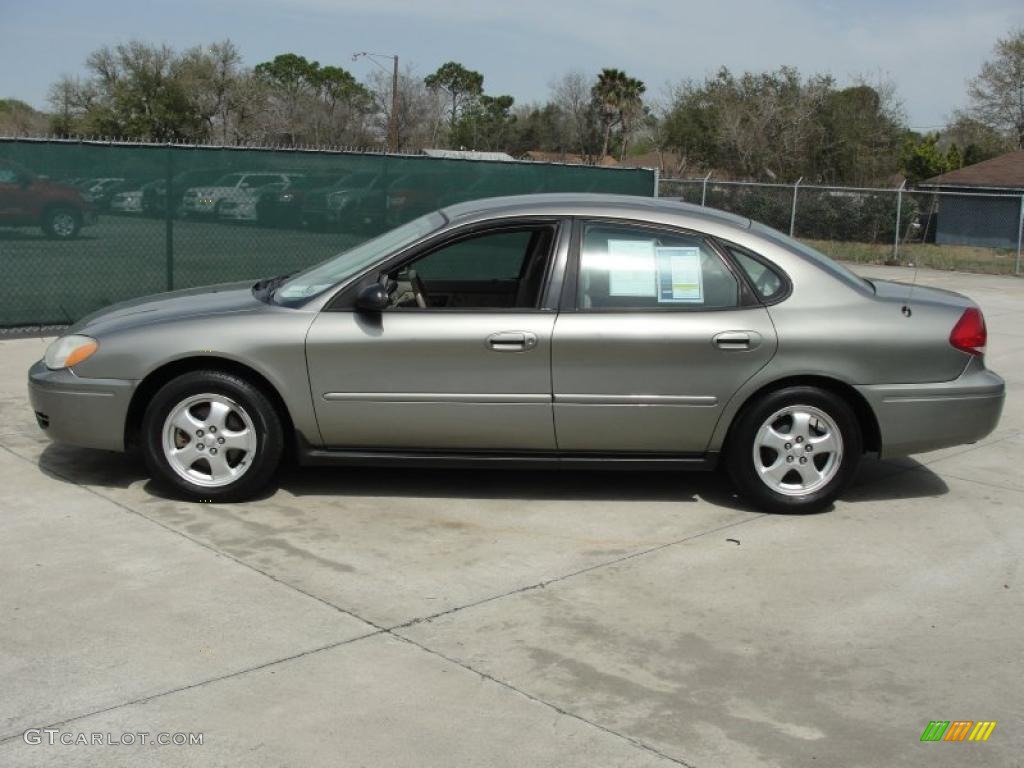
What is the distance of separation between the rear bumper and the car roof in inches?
47.1

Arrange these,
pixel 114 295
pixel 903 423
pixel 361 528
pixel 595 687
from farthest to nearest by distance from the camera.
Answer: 1. pixel 114 295
2. pixel 903 423
3. pixel 361 528
4. pixel 595 687

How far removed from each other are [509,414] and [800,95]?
42223 mm

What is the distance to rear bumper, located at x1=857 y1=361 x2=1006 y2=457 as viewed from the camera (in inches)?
235

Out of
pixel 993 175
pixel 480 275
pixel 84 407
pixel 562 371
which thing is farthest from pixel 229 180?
pixel 993 175

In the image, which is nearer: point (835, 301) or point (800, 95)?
point (835, 301)

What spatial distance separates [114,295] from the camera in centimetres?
1130

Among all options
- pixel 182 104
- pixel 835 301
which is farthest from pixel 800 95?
pixel 835 301

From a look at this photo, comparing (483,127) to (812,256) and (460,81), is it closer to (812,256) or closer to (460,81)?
(460,81)

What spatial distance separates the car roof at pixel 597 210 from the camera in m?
6.11

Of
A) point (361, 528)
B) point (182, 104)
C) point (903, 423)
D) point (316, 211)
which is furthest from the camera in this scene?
point (182, 104)

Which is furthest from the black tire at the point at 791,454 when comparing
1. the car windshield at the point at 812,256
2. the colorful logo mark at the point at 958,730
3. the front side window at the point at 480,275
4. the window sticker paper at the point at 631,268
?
the colorful logo mark at the point at 958,730

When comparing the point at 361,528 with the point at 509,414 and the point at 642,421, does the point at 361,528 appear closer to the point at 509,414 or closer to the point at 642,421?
the point at 509,414

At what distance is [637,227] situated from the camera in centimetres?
607

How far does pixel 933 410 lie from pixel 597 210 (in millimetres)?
2036
